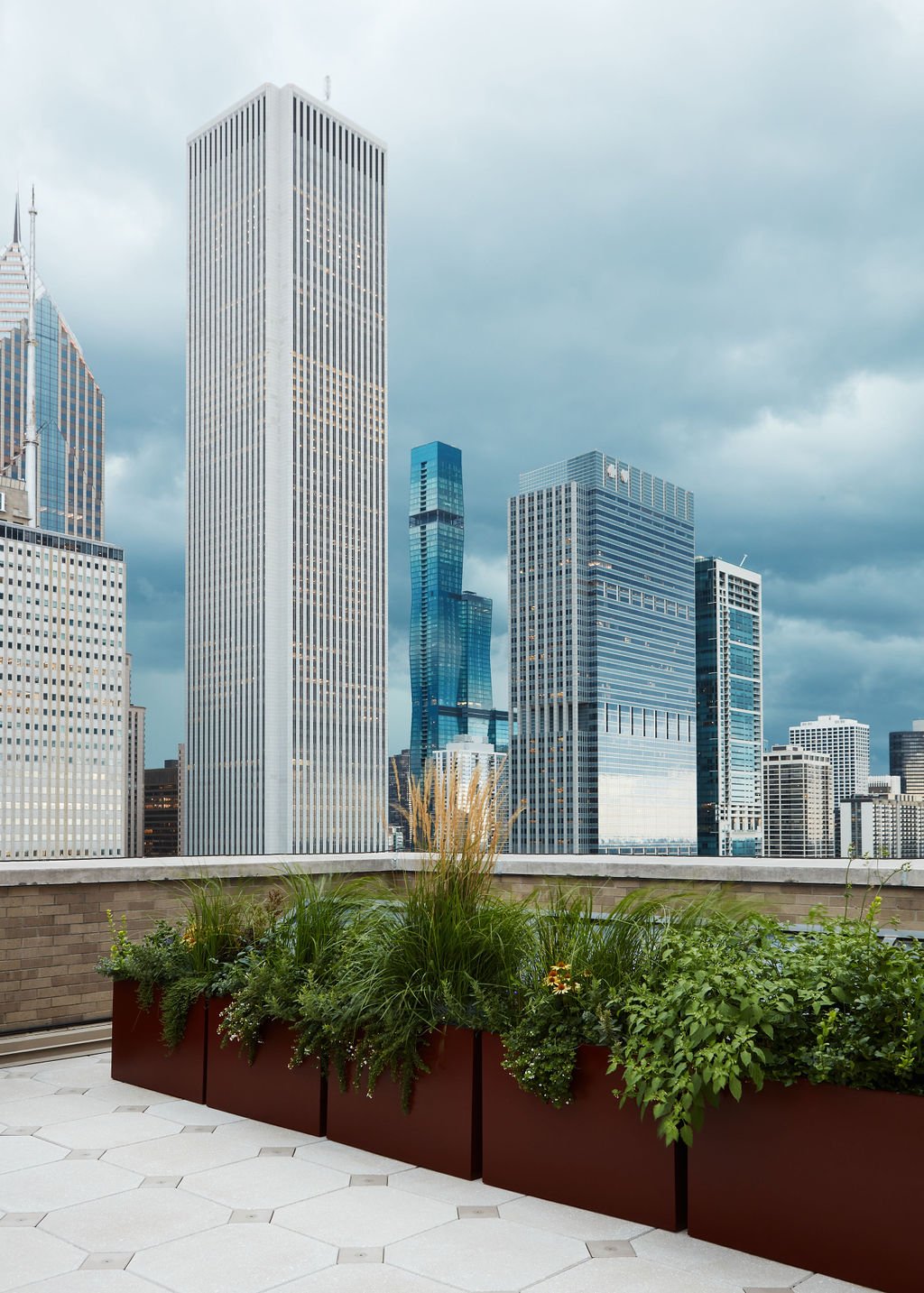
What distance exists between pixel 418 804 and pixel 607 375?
179027mm

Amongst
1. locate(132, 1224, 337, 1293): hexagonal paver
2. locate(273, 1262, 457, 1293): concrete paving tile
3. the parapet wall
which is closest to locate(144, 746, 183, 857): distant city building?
the parapet wall

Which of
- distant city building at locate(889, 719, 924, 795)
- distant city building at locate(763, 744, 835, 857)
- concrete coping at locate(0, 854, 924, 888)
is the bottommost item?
distant city building at locate(763, 744, 835, 857)

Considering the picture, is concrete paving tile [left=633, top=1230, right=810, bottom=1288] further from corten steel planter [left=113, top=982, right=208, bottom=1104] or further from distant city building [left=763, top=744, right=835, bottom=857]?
distant city building [left=763, top=744, right=835, bottom=857]

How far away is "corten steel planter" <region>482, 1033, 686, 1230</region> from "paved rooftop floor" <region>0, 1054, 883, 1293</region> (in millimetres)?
58

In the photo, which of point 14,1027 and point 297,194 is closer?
point 14,1027

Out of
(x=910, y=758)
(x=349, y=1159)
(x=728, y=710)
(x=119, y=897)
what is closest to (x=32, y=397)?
(x=728, y=710)

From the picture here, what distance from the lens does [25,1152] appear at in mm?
4012

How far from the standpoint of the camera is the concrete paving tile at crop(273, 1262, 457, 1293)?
9.08 ft

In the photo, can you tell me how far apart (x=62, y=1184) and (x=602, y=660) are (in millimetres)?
123587

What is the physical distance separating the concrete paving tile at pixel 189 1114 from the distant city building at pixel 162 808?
103712 mm

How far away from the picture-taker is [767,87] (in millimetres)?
67125

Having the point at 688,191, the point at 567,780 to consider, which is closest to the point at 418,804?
the point at 567,780

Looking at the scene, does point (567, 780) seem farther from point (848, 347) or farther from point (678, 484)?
point (848, 347)

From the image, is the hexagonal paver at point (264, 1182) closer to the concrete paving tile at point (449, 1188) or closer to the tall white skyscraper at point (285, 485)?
the concrete paving tile at point (449, 1188)
